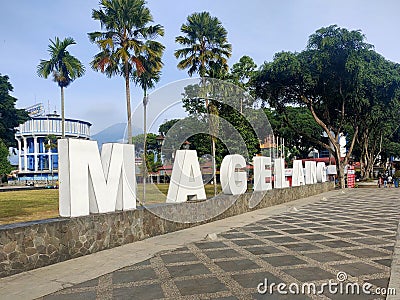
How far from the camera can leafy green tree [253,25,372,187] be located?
24172mm

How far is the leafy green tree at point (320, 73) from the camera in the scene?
24172mm

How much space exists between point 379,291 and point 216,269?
94.5 inches

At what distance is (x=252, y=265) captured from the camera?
252 inches

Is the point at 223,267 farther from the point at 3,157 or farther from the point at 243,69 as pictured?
the point at 3,157

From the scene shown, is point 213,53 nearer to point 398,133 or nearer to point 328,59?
point 328,59

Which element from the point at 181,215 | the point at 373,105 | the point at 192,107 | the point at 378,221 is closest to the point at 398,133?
the point at 373,105

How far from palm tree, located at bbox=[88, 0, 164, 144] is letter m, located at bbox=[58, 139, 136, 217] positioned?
35.4 feet

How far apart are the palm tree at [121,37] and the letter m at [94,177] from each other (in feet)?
35.4

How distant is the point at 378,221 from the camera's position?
11625 mm

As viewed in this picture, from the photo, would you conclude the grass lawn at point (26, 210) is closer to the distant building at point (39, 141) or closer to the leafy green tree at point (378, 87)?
the leafy green tree at point (378, 87)

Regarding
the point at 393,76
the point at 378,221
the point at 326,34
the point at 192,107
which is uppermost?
the point at 326,34

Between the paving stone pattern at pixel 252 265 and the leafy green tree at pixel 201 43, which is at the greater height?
the leafy green tree at pixel 201 43

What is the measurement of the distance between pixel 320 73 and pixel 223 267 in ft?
70.3
